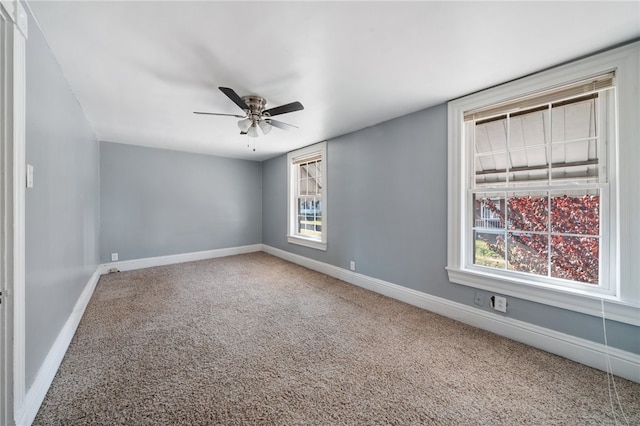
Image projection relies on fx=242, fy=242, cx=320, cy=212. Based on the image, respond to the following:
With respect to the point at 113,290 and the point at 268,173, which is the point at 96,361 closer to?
the point at 113,290

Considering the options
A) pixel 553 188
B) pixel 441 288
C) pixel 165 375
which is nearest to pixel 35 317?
pixel 165 375

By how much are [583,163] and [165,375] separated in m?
3.43

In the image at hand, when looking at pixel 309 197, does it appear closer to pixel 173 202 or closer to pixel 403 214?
pixel 403 214

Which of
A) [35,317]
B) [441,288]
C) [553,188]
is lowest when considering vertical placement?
[441,288]

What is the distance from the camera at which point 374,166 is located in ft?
10.7

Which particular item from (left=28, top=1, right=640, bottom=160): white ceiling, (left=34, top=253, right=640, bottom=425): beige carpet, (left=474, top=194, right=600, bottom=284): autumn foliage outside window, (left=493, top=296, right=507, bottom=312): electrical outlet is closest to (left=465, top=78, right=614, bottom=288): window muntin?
(left=474, top=194, right=600, bottom=284): autumn foliage outside window

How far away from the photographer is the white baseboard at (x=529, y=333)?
1640 mm

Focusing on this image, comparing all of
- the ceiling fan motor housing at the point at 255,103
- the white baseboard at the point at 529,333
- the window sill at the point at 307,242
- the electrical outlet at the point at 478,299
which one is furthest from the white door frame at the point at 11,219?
the window sill at the point at 307,242

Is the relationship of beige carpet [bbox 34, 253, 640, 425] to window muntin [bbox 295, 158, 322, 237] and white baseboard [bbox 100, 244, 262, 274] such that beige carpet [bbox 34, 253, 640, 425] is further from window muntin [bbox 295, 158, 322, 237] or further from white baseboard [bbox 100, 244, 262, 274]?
window muntin [bbox 295, 158, 322, 237]

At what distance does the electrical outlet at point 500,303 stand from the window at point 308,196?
240 centimetres

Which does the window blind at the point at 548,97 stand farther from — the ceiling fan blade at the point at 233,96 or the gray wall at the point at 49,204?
the gray wall at the point at 49,204

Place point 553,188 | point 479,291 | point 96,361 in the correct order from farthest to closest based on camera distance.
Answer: point 479,291 < point 553,188 < point 96,361

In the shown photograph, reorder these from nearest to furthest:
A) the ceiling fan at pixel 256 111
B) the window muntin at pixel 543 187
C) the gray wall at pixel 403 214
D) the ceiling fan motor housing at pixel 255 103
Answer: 1. the window muntin at pixel 543 187
2. the gray wall at pixel 403 214
3. the ceiling fan at pixel 256 111
4. the ceiling fan motor housing at pixel 255 103

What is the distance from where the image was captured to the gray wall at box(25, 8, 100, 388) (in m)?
1.37
